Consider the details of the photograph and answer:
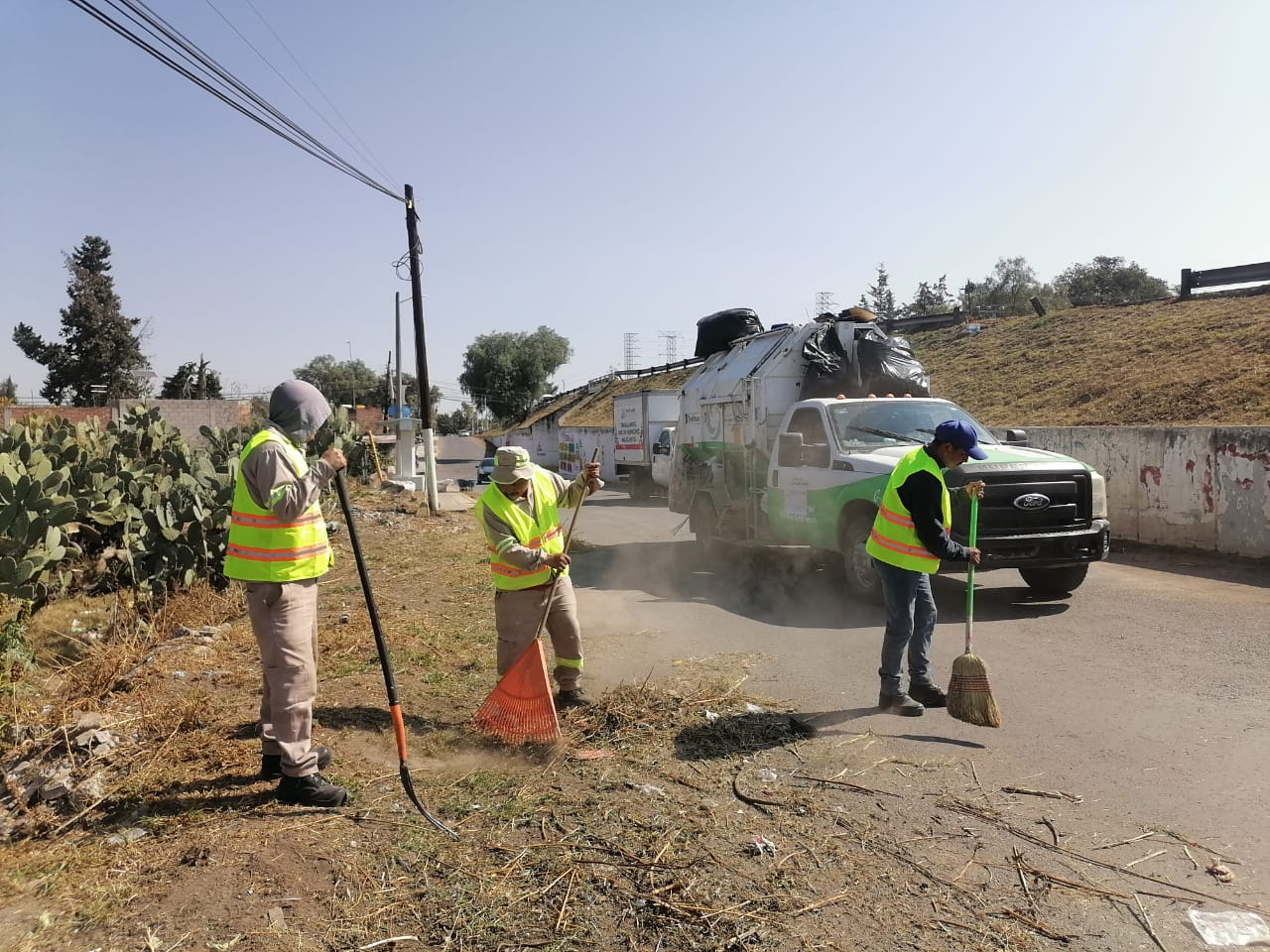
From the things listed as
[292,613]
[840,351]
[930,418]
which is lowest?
[292,613]

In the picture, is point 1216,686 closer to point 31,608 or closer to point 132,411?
point 31,608

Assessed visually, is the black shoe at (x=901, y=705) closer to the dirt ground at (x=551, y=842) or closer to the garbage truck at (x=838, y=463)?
the dirt ground at (x=551, y=842)

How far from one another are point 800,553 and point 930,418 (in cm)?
289

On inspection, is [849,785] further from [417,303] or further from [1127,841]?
[417,303]

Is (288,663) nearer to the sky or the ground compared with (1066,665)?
nearer to the sky

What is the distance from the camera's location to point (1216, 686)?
5797mm

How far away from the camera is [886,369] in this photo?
11281 millimetres

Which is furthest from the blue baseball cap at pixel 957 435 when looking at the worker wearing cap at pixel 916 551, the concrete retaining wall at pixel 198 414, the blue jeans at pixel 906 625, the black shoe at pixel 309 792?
the concrete retaining wall at pixel 198 414

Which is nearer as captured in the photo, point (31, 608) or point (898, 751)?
point (898, 751)

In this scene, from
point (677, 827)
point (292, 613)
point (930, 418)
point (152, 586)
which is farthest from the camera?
point (930, 418)

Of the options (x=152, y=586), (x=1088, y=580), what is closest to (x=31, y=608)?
(x=152, y=586)

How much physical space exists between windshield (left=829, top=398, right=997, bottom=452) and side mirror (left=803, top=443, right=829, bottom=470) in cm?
17

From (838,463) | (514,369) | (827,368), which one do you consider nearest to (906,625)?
(838,463)

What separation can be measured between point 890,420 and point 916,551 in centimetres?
442
